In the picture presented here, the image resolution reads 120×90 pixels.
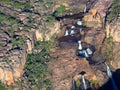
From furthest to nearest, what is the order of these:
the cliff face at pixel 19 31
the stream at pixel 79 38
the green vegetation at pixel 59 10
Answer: the green vegetation at pixel 59 10 < the stream at pixel 79 38 < the cliff face at pixel 19 31

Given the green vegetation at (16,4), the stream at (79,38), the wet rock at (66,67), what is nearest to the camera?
the wet rock at (66,67)

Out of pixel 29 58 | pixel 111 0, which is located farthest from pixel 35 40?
pixel 111 0

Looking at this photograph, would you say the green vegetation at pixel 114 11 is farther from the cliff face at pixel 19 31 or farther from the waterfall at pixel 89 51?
the cliff face at pixel 19 31

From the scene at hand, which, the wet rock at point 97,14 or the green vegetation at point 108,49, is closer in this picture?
the green vegetation at point 108,49

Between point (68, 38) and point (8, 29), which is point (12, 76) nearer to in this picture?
point (8, 29)

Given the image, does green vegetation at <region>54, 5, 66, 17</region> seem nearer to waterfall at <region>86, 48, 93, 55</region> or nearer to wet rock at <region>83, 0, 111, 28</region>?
wet rock at <region>83, 0, 111, 28</region>

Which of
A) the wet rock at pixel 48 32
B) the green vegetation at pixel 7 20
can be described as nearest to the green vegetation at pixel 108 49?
the wet rock at pixel 48 32
